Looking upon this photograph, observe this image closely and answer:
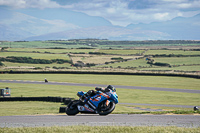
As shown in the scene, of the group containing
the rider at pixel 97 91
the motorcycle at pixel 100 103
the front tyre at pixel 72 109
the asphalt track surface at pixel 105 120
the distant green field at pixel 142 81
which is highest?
the rider at pixel 97 91

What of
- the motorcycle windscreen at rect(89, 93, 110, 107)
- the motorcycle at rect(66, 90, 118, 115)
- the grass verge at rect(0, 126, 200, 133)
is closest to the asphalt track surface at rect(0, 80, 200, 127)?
the motorcycle at rect(66, 90, 118, 115)

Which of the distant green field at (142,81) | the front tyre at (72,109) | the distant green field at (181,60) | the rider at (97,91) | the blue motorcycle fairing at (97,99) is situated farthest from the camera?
the distant green field at (181,60)

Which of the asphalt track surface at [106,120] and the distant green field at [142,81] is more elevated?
the asphalt track surface at [106,120]

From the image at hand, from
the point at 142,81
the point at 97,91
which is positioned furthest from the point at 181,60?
the point at 97,91

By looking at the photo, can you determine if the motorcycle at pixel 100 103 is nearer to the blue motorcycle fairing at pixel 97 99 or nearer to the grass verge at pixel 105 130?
the blue motorcycle fairing at pixel 97 99

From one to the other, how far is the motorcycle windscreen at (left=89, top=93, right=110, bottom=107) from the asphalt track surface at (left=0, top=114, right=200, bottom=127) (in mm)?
1160

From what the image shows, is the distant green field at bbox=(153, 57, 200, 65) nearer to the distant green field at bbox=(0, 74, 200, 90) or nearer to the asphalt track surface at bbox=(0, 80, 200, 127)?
the distant green field at bbox=(0, 74, 200, 90)

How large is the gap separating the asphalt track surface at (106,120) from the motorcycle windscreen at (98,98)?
1160mm

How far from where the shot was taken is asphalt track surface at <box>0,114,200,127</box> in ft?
54.6

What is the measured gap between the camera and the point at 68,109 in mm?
18469

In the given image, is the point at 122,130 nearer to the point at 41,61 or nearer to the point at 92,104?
the point at 92,104

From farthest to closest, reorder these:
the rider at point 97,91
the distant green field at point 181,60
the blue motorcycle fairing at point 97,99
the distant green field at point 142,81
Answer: the distant green field at point 181,60
the distant green field at point 142,81
the rider at point 97,91
the blue motorcycle fairing at point 97,99

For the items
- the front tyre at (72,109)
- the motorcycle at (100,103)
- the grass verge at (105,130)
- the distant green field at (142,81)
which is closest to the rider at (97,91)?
the motorcycle at (100,103)

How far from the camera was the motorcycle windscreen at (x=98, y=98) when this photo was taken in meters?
16.6
